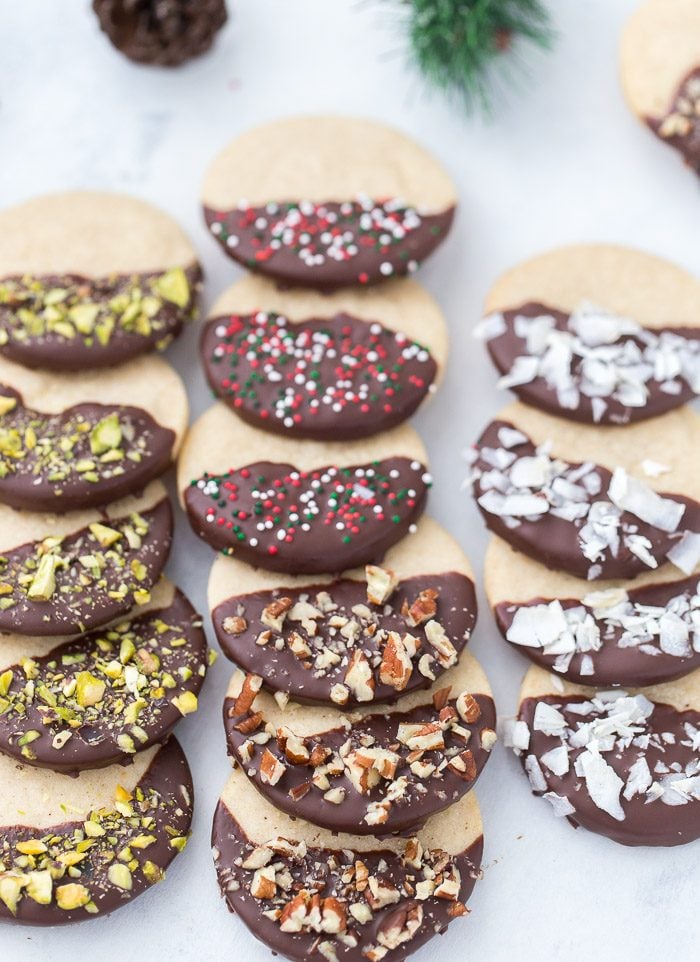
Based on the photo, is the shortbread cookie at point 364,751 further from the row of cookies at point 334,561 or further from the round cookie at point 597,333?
the round cookie at point 597,333

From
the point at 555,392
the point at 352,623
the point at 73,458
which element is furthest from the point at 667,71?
the point at 73,458

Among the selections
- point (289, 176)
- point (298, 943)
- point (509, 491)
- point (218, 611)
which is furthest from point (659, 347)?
point (298, 943)

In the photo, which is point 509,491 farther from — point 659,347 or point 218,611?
point 218,611

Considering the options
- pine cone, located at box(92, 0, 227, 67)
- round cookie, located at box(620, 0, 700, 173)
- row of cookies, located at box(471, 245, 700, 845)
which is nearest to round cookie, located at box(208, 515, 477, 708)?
row of cookies, located at box(471, 245, 700, 845)

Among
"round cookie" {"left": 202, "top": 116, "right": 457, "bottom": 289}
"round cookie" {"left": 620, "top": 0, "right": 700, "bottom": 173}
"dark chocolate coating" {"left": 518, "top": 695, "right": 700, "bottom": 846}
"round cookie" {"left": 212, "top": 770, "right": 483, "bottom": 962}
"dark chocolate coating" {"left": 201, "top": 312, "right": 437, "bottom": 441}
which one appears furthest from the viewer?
"round cookie" {"left": 620, "top": 0, "right": 700, "bottom": 173}

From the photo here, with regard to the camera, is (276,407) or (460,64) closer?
(276,407)

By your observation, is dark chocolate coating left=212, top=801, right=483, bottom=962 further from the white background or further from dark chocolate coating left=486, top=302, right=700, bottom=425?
dark chocolate coating left=486, top=302, right=700, bottom=425
